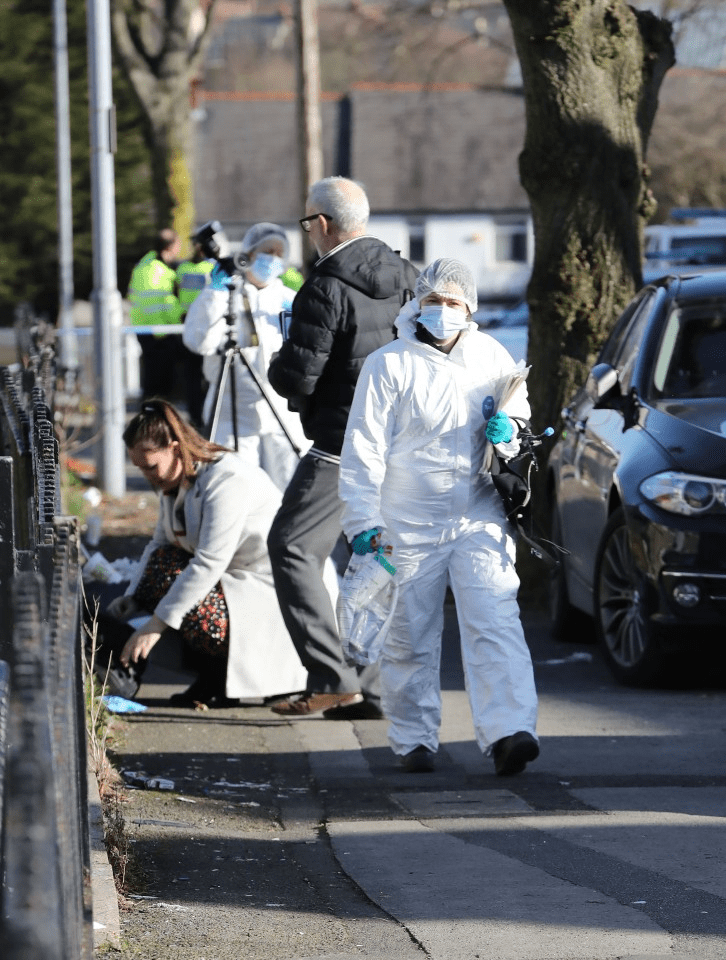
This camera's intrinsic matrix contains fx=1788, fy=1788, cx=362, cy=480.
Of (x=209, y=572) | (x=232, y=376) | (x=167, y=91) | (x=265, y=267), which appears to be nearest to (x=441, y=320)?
(x=209, y=572)

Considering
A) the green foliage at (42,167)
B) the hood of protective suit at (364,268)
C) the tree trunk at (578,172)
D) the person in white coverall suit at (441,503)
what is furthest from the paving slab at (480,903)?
the green foliage at (42,167)

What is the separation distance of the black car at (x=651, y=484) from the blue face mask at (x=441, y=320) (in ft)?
5.00

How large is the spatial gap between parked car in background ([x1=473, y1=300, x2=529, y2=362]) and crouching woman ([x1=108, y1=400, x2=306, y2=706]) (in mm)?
11146

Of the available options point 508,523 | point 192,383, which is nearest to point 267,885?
point 508,523

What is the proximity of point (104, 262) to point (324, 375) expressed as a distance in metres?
7.65

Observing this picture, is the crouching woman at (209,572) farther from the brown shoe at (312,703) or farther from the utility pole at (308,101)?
the utility pole at (308,101)

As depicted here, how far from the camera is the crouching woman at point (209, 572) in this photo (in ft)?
22.7

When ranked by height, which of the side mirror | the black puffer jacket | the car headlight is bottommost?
the car headlight

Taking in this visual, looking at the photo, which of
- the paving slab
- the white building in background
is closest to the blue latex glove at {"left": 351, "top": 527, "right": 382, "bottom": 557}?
the paving slab

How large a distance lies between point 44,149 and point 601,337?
1247 inches

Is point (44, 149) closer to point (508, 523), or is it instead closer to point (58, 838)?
point (508, 523)

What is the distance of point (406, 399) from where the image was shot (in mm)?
5992

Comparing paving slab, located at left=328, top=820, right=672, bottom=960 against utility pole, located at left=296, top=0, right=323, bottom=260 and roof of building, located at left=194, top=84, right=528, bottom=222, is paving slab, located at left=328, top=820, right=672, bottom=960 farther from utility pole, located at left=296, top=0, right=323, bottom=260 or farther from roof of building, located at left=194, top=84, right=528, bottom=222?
roof of building, located at left=194, top=84, right=528, bottom=222

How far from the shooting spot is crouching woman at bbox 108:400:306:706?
692 cm
